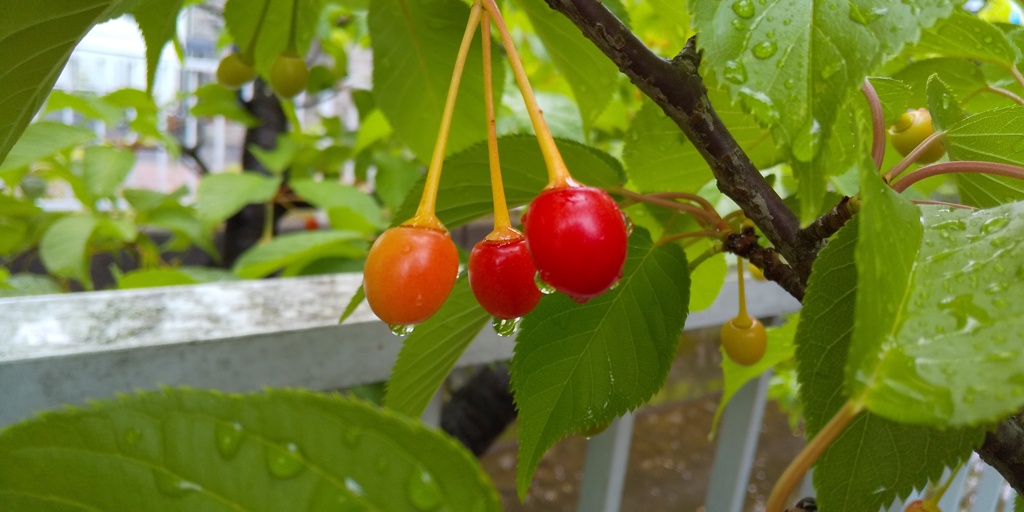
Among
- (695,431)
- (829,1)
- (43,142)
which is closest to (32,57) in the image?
(829,1)

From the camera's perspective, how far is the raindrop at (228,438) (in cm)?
18

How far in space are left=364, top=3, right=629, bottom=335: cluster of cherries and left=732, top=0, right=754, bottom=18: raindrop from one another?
7cm

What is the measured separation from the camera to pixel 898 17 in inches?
8.2

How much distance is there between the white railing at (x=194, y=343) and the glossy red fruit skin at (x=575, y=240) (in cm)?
42

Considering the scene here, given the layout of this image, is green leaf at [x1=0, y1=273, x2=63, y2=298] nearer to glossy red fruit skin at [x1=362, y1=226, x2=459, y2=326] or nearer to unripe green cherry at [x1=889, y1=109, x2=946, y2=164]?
glossy red fruit skin at [x1=362, y1=226, x2=459, y2=326]

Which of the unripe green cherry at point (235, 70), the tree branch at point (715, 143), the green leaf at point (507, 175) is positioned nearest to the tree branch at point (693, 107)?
the tree branch at point (715, 143)

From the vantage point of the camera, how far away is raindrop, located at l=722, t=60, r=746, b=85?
208 millimetres

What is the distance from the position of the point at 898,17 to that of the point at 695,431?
2672 millimetres

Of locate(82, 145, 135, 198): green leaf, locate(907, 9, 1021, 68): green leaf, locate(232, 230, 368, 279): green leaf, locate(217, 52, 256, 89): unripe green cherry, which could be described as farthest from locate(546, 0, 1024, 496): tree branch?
locate(82, 145, 135, 198): green leaf

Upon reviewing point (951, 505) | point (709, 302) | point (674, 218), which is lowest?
point (951, 505)

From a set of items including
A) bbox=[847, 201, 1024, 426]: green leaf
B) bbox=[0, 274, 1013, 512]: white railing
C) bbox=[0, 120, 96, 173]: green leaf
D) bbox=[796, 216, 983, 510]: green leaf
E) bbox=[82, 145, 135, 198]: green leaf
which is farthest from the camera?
bbox=[82, 145, 135, 198]: green leaf

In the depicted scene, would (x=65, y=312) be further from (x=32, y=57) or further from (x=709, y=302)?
(x=709, y=302)

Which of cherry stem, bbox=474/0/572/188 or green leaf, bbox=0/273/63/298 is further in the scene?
green leaf, bbox=0/273/63/298

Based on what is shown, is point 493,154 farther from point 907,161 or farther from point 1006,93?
point 1006,93
